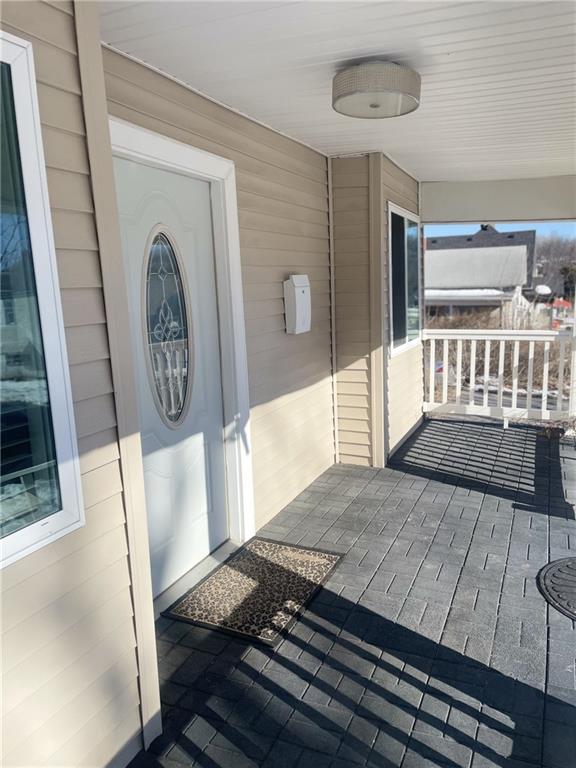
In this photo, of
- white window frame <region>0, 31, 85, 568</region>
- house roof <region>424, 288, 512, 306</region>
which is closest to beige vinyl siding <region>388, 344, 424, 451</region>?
white window frame <region>0, 31, 85, 568</region>

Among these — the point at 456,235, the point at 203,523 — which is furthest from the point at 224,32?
the point at 456,235

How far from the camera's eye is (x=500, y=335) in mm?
5879

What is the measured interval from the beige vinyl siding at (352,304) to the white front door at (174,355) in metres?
1.70

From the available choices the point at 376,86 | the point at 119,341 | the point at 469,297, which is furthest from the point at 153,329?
the point at 469,297

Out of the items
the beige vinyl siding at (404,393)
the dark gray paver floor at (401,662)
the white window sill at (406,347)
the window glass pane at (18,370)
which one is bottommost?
the dark gray paver floor at (401,662)

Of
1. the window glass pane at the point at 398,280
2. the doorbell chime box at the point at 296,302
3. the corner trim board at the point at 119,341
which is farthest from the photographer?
the window glass pane at the point at 398,280

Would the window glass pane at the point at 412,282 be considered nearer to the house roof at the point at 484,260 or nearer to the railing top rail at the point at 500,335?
the railing top rail at the point at 500,335

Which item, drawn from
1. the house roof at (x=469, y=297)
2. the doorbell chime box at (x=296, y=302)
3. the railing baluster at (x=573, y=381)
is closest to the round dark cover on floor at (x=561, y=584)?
the doorbell chime box at (x=296, y=302)

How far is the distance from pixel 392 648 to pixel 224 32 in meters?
2.50

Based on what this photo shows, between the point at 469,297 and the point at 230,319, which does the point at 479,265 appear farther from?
the point at 230,319

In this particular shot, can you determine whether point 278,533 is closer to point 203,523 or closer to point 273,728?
point 203,523

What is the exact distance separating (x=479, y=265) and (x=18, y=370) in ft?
83.5

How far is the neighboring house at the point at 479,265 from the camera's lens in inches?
945

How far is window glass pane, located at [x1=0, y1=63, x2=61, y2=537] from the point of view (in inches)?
56.0
